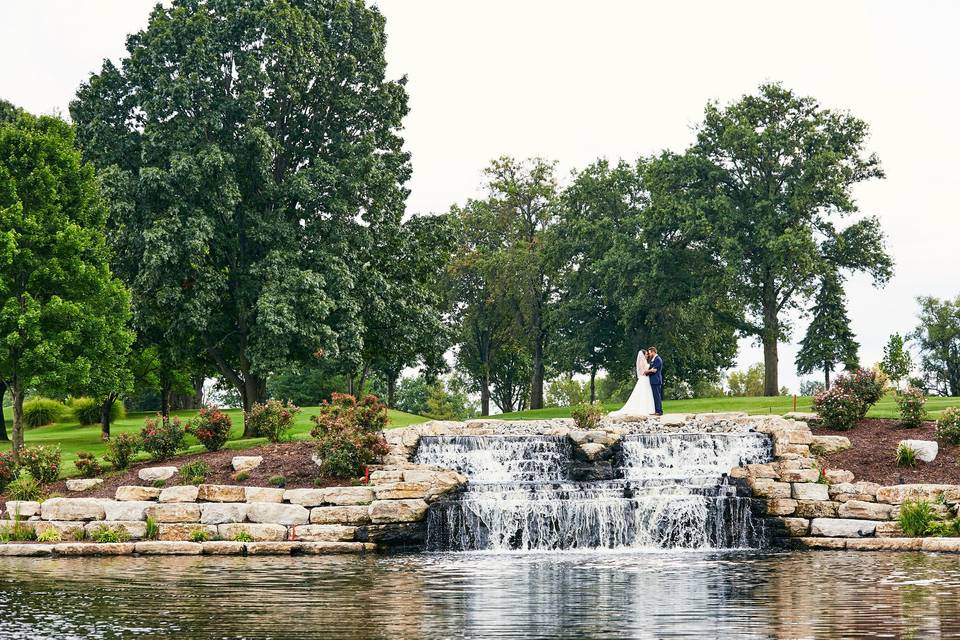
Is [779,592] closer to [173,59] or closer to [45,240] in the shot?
[45,240]

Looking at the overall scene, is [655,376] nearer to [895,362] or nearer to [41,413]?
[895,362]

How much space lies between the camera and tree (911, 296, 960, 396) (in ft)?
251

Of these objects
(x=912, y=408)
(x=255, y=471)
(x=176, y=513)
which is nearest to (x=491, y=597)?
(x=176, y=513)

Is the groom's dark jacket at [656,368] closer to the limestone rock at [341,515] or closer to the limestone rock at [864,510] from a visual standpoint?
the limestone rock at [864,510]

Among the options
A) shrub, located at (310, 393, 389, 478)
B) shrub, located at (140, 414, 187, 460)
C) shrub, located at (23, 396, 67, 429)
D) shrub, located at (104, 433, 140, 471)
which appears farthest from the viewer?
shrub, located at (23, 396, 67, 429)

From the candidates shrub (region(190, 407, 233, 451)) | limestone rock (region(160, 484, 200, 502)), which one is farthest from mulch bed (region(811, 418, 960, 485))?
shrub (region(190, 407, 233, 451))

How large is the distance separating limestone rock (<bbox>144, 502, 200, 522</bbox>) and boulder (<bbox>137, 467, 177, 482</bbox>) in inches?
74.7

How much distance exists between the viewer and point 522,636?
1024 centimetres

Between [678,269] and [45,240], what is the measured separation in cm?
3142

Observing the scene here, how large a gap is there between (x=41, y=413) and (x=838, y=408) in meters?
35.3

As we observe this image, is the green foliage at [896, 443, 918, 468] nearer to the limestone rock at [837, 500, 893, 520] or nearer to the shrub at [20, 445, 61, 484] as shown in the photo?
the limestone rock at [837, 500, 893, 520]

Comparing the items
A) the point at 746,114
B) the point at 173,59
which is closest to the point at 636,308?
the point at 746,114

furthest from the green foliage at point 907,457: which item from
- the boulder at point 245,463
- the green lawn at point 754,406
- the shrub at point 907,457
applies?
→ the boulder at point 245,463

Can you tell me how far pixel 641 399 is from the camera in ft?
102
